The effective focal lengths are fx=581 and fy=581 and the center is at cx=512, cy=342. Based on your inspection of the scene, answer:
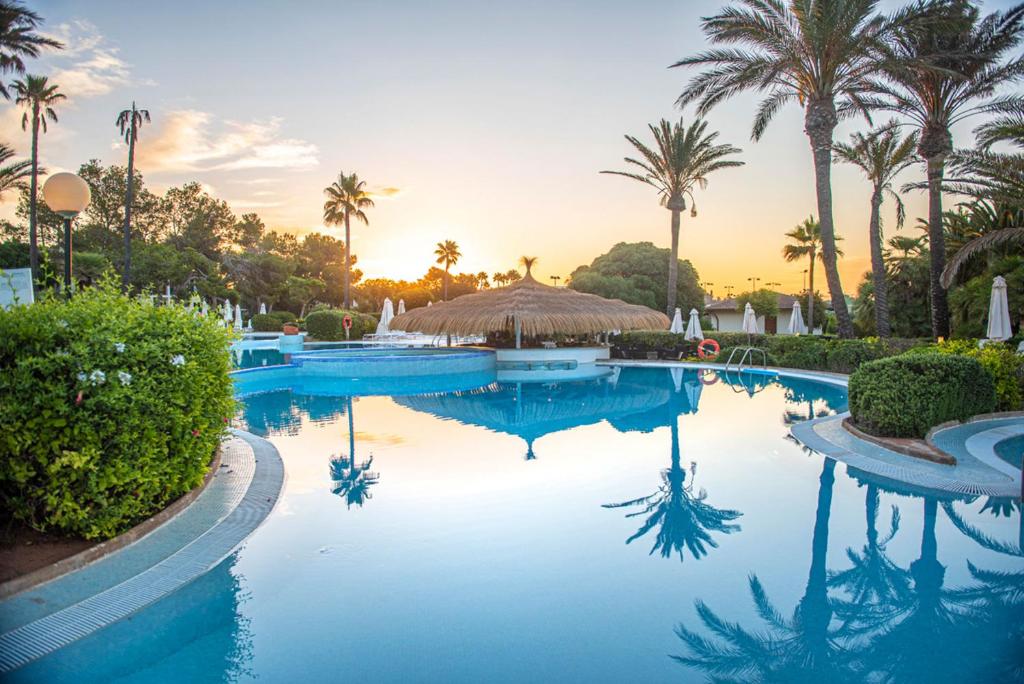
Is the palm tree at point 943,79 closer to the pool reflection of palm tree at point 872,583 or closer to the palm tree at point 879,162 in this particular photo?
the palm tree at point 879,162

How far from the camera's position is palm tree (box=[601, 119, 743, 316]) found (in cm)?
2548

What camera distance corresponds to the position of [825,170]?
54.8 feet

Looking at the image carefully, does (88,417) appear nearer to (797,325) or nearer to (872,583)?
(872,583)

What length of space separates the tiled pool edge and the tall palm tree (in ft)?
54.6

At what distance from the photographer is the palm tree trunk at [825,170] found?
1614cm

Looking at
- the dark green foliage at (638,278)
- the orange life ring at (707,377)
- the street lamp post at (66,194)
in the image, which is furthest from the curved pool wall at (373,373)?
the dark green foliage at (638,278)

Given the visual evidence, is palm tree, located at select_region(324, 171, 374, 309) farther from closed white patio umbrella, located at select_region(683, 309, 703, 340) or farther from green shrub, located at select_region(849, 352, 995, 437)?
green shrub, located at select_region(849, 352, 995, 437)

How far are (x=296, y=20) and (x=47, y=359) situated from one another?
11.1 meters

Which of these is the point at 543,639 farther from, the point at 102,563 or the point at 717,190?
the point at 717,190

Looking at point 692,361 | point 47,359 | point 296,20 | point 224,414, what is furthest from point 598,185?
point 47,359

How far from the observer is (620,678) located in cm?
312

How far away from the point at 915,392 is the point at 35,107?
110ft

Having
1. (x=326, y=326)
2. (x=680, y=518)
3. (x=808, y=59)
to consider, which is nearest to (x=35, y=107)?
(x=326, y=326)

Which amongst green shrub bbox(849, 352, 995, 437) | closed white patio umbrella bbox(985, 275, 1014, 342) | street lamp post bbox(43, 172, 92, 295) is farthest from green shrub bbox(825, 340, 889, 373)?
street lamp post bbox(43, 172, 92, 295)
